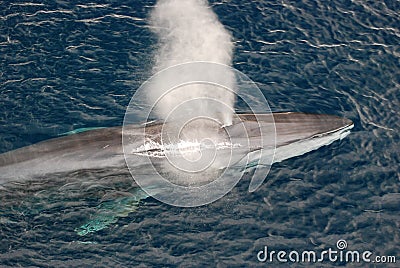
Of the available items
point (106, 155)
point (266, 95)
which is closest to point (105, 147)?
point (106, 155)

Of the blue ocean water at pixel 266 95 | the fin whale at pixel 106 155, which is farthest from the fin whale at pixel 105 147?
the blue ocean water at pixel 266 95

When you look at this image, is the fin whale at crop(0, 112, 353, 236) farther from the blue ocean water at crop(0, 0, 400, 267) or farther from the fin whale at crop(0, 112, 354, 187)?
the blue ocean water at crop(0, 0, 400, 267)

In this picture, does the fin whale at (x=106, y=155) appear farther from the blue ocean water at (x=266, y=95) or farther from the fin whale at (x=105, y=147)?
the blue ocean water at (x=266, y=95)

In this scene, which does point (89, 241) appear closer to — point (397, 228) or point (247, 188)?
point (247, 188)

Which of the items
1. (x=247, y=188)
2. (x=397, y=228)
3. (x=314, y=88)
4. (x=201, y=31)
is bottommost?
(x=397, y=228)

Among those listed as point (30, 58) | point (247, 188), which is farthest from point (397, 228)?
point (30, 58)
